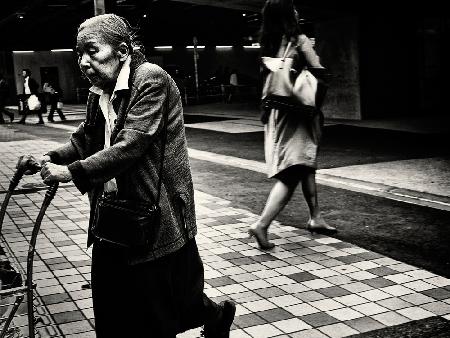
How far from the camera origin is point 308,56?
5.03 metres

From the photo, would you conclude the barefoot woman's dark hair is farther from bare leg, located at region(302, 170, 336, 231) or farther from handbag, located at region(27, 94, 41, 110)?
handbag, located at region(27, 94, 41, 110)

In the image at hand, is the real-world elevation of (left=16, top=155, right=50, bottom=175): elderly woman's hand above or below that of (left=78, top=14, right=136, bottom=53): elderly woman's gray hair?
below

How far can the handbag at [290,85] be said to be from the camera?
5.02m

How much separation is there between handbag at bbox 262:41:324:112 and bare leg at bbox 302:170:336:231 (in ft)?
2.08

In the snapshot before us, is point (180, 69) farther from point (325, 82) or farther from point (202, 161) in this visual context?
point (325, 82)

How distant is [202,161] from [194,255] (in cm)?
815

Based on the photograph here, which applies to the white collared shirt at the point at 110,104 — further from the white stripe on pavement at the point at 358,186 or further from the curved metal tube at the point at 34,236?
the white stripe on pavement at the point at 358,186

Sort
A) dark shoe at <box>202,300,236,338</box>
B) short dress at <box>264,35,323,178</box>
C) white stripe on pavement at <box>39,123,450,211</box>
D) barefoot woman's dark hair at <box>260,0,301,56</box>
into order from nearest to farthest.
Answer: dark shoe at <box>202,300,236,338</box>, barefoot woman's dark hair at <box>260,0,301,56</box>, short dress at <box>264,35,323,178</box>, white stripe on pavement at <box>39,123,450,211</box>

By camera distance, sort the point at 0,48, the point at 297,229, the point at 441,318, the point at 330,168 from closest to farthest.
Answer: the point at 441,318 → the point at 297,229 → the point at 330,168 → the point at 0,48

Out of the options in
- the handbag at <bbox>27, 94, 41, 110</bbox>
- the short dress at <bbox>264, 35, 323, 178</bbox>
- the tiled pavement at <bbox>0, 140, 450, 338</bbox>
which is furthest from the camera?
the handbag at <bbox>27, 94, 41, 110</bbox>

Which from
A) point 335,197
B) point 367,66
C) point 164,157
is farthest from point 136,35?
point 367,66

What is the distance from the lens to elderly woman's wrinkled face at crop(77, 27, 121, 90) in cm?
252

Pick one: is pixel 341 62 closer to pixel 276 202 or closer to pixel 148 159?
pixel 276 202

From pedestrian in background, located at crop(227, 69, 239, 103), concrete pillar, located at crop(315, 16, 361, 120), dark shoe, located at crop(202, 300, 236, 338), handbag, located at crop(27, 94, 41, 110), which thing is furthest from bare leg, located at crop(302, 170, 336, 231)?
pedestrian in background, located at crop(227, 69, 239, 103)
